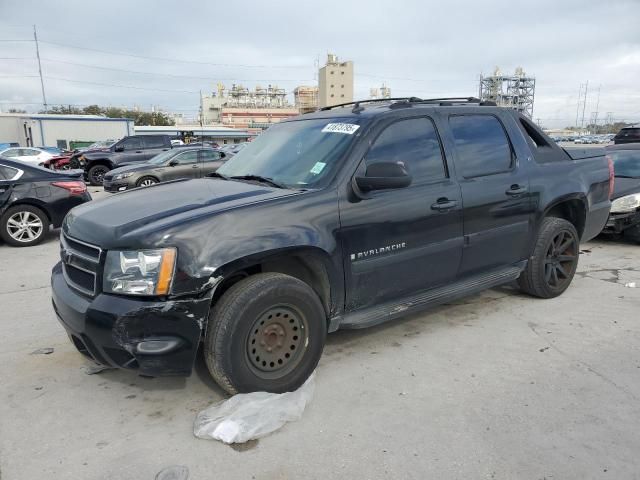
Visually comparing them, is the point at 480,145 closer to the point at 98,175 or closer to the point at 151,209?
the point at 151,209

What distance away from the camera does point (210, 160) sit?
1473 cm

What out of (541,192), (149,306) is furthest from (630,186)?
(149,306)

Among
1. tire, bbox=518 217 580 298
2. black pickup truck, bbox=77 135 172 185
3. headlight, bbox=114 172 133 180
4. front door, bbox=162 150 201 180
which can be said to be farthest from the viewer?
black pickup truck, bbox=77 135 172 185

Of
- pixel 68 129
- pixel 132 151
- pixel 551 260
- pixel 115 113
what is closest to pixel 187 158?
pixel 132 151

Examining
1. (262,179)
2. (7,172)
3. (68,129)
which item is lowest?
(7,172)

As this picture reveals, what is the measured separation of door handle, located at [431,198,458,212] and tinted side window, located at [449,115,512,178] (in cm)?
33

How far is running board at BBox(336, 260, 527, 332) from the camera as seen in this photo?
A: 332cm

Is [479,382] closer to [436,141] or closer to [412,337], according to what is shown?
[412,337]

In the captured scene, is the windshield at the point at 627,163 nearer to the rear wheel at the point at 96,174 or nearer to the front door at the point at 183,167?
the front door at the point at 183,167

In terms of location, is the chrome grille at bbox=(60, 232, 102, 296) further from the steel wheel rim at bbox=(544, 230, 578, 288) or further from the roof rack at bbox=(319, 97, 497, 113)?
the steel wheel rim at bbox=(544, 230, 578, 288)

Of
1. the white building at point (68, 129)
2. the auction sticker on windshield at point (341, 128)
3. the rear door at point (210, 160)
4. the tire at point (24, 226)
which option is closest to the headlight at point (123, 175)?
the rear door at point (210, 160)

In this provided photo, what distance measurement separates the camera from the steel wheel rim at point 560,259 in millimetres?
4738

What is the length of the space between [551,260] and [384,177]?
102 inches

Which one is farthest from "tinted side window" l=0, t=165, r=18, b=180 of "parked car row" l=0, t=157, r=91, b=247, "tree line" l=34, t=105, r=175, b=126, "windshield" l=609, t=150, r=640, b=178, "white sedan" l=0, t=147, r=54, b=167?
"tree line" l=34, t=105, r=175, b=126
